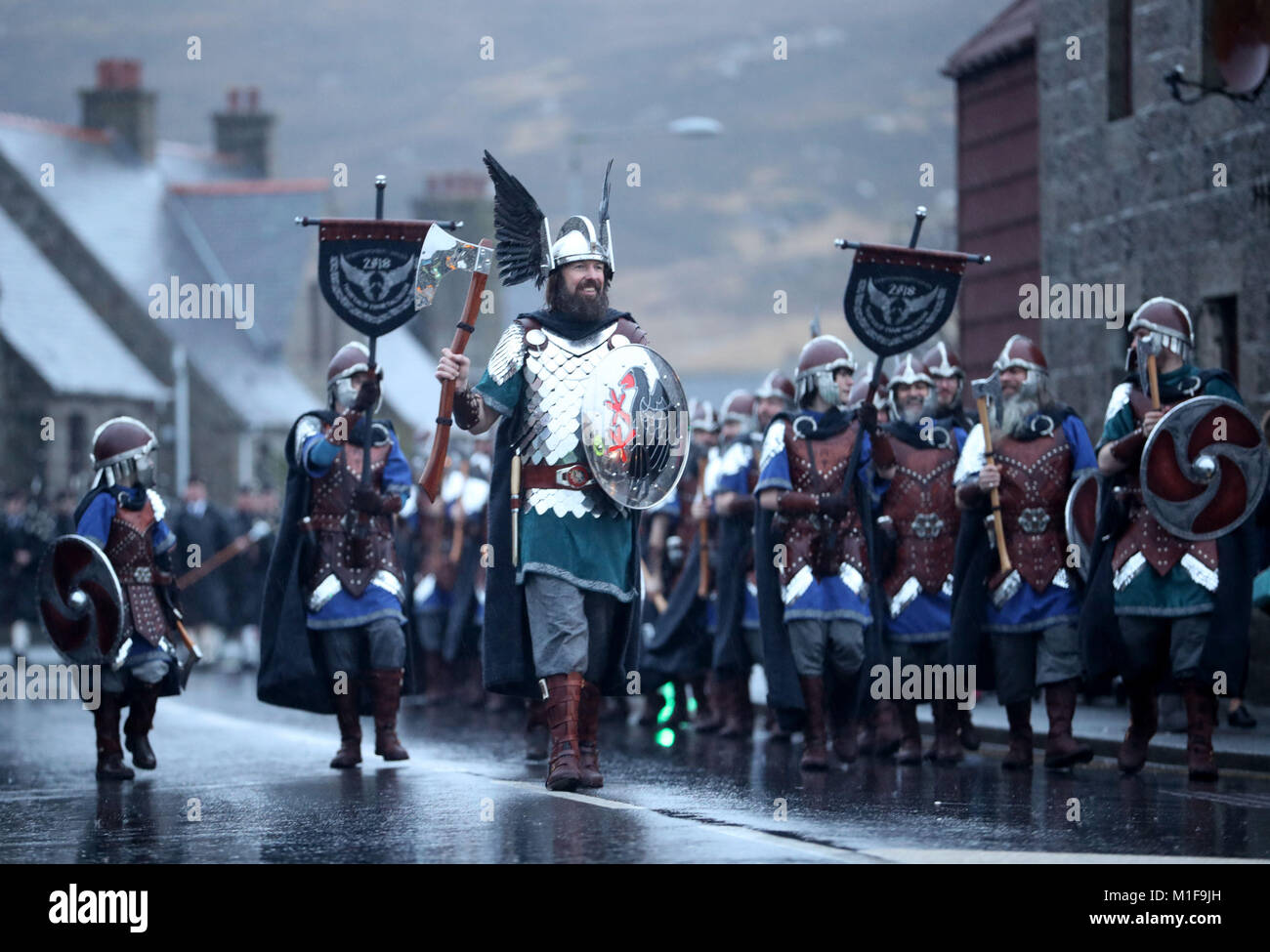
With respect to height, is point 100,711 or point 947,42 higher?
point 947,42

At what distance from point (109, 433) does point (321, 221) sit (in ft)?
5.50

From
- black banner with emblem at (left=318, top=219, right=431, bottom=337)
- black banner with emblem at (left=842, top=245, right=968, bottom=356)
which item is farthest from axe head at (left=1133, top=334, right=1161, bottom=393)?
black banner with emblem at (left=318, top=219, right=431, bottom=337)

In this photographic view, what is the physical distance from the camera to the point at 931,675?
12.2 meters

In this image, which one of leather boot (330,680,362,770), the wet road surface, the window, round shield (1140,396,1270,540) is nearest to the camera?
the wet road surface

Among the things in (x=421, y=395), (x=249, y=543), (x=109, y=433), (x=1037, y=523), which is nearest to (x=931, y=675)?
(x=1037, y=523)

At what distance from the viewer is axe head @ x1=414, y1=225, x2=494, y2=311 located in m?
9.44

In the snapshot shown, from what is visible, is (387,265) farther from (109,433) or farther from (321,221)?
(109,433)

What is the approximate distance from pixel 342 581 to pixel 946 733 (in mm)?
3397

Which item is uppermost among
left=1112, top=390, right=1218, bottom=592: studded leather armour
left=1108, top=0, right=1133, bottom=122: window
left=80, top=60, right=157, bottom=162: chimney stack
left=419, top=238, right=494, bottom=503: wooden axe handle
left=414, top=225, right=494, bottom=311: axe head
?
left=80, top=60, right=157, bottom=162: chimney stack

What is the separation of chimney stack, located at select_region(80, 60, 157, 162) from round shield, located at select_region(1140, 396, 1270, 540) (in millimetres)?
42752

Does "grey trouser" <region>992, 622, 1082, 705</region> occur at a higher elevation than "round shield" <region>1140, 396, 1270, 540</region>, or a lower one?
lower

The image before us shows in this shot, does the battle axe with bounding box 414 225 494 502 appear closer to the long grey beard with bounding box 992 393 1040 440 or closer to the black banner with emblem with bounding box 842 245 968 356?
the black banner with emblem with bounding box 842 245 968 356

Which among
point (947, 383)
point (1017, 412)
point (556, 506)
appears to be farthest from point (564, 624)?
point (947, 383)

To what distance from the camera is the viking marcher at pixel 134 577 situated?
11.3 m
